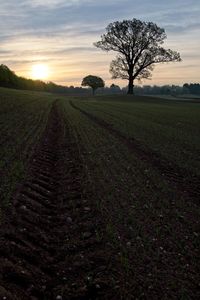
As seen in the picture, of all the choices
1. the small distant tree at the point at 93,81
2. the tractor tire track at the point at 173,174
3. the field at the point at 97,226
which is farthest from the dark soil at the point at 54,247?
the small distant tree at the point at 93,81

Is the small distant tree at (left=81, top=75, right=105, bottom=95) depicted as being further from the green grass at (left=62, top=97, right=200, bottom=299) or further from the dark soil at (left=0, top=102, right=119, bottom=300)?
the dark soil at (left=0, top=102, right=119, bottom=300)

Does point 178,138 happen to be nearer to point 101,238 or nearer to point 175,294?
point 101,238

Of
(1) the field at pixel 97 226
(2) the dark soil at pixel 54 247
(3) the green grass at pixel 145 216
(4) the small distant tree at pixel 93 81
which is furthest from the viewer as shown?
(4) the small distant tree at pixel 93 81

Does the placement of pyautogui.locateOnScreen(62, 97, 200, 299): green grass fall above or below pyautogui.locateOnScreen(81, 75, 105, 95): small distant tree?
above

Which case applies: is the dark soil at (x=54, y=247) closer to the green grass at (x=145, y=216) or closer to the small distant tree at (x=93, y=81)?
the green grass at (x=145, y=216)

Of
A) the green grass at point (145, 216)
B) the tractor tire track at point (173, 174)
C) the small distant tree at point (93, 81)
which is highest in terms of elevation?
the green grass at point (145, 216)

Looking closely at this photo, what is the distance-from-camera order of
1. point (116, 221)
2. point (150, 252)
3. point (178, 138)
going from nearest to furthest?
1. point (150, 252)
2. point (116, 221)
3. point (178, 138)

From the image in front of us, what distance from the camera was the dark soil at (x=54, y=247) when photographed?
632cm

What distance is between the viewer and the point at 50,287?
6.41m

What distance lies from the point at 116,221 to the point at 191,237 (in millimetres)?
1569

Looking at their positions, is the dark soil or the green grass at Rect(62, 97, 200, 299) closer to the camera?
the dark soil

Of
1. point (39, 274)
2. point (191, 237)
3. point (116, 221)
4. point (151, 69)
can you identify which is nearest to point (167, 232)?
point (191, 237)

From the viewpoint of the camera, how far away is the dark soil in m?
6.32

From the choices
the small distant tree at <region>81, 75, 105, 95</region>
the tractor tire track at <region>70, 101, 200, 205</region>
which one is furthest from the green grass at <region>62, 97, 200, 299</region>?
the small distant tree at <region>81, 75, 105, 95</region>
